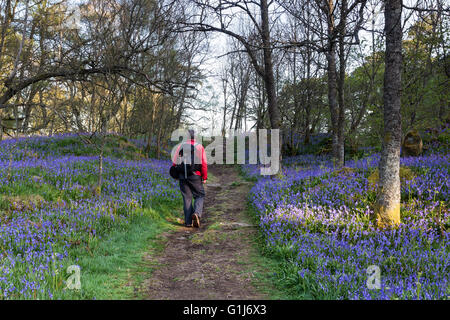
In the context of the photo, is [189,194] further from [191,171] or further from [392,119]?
[392,119]

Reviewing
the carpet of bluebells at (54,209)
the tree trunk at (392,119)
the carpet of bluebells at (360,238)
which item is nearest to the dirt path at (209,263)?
the carpet of bluebells at (360,238)

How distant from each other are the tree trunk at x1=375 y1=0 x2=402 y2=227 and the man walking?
4406 mm

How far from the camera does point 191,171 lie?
8039 mm

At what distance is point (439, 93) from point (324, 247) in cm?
1035

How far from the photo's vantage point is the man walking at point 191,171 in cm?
796

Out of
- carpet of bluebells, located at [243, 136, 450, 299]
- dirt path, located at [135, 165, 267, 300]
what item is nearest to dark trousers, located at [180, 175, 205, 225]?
dirt path, located at [135, 165, 267, 300]

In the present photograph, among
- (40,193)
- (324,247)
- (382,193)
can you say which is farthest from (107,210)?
(382,193)

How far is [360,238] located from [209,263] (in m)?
2.89

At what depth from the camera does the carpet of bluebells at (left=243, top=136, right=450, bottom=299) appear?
3.74 m

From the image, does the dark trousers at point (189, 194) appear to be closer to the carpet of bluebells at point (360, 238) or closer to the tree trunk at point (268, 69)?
the carpet of bluebells at point (360, 238)

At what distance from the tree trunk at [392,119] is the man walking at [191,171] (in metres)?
Result: 4.41
